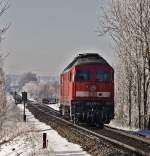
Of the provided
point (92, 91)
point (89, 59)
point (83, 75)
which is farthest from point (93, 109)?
point (89, 59)

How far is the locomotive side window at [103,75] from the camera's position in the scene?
102 ft

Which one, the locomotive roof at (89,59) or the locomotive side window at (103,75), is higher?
the locomotive roof at (89,59)

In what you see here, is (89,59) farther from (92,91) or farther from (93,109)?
(93,109)

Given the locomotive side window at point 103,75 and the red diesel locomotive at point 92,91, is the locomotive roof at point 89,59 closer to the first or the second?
the red diesel locomotive at point 92,91

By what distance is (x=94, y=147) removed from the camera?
17.9 metres

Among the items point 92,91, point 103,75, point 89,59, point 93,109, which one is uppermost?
point 89,59

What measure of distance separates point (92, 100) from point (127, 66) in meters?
8.30

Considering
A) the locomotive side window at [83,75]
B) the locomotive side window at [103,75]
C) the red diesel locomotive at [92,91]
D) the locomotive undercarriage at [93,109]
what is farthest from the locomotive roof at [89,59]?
the locomotive undercarriage at [93,109]

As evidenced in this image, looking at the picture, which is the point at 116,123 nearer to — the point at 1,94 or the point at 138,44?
the point at 138,44

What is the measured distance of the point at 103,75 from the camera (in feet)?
102

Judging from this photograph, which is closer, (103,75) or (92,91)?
(92,91)

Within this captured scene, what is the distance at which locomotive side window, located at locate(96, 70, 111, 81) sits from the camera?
31.0 meters

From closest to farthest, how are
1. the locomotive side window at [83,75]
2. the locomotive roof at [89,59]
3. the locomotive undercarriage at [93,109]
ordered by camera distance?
the locomotive undercarriage at [93,109]
the locomotive side window at [83,75]
the locomotive roof at [89,59]

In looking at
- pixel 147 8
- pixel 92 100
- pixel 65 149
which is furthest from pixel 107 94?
pixel 65 149
